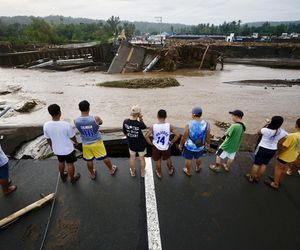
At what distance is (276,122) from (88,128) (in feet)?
9.56

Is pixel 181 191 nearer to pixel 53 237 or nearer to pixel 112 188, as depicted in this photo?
pixel 112 188

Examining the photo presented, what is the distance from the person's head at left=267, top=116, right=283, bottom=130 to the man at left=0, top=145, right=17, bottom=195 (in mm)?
4181

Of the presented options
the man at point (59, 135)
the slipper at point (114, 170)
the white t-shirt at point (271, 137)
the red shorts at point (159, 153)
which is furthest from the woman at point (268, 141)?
the man at point (59, 135)

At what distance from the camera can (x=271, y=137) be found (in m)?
3.39

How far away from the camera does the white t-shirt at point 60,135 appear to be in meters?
3.29

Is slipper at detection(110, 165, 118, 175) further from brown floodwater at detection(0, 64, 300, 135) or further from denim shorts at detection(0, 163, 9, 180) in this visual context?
brown floodwater at detection(0, 64, 300, 135)

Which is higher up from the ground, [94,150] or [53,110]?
[53,110]

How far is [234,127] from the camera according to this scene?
366cm

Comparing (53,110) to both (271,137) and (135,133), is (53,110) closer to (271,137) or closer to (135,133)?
(135,133)

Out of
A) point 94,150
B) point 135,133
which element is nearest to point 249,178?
point 135,133

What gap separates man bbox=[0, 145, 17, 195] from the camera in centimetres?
328

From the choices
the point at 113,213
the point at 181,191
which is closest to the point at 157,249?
the point at 113,213

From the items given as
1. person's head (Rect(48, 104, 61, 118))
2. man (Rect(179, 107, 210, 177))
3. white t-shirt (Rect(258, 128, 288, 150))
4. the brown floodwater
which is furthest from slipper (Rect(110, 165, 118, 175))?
the brown floodwater

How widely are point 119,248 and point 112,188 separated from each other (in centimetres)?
115
